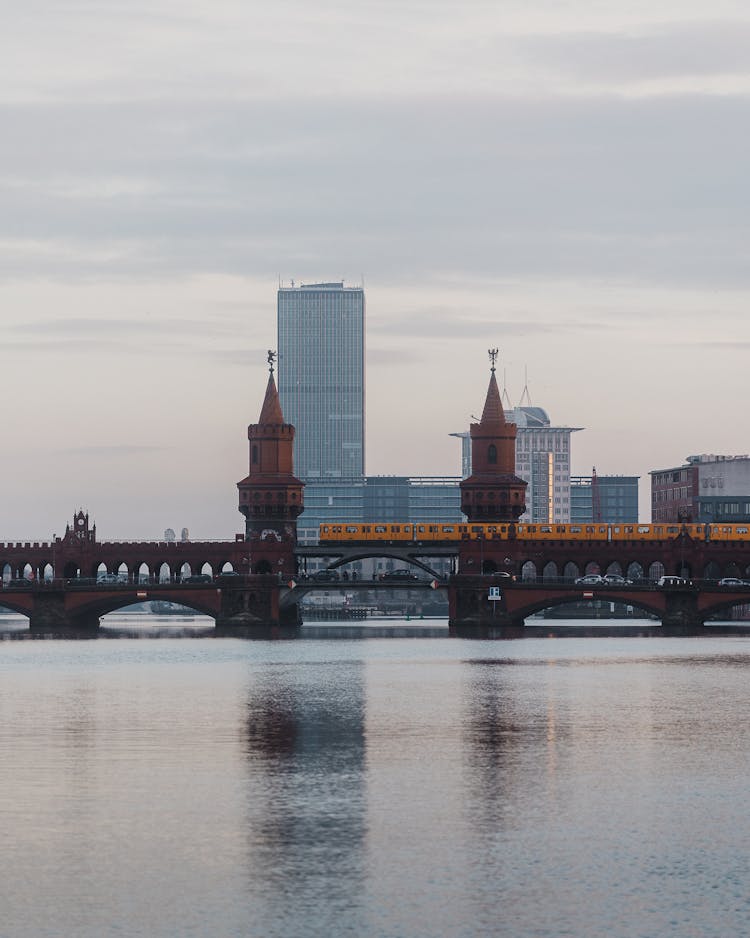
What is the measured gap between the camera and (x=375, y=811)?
5366 cm

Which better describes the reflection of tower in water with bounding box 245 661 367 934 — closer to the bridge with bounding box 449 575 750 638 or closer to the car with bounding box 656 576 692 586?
the bridge with bounding box 449 575 750 638

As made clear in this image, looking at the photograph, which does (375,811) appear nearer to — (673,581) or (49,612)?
(673,581)

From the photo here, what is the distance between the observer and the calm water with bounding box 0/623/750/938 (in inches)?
1603

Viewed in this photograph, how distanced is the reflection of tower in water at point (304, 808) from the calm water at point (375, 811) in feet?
0.42

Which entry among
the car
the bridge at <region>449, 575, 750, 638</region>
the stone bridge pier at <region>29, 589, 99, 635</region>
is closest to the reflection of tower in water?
the bridge at <region>449, 575, 750, 638</region>

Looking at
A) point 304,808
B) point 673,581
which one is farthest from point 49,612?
point 304,808

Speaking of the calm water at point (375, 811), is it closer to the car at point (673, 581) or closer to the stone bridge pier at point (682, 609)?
the car at point (673, 581)

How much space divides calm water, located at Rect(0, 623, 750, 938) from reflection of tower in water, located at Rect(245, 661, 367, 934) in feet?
0.42

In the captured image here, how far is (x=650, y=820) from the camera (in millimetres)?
52188

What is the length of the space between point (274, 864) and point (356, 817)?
7.45 m

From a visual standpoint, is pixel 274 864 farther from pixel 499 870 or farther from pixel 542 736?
pixel 542 736

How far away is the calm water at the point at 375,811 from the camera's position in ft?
134

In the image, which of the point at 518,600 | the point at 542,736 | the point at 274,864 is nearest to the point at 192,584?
the point at 518,600

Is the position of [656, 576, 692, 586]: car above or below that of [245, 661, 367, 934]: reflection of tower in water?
above
